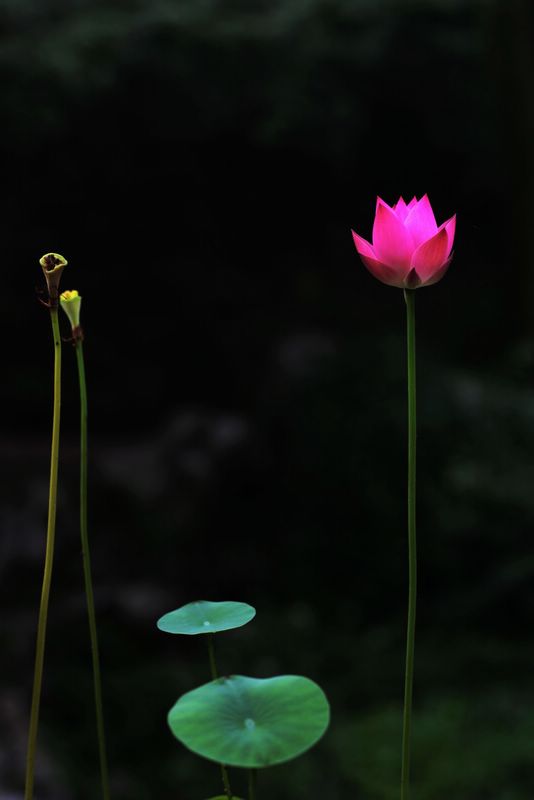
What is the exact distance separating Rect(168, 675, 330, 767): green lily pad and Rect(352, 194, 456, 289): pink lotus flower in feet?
0.70

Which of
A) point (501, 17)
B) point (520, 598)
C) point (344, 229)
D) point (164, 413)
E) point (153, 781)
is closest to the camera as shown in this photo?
point (153, 781)

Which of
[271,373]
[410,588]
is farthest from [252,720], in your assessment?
[271,373]

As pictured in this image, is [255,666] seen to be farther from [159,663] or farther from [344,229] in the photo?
[344,229]

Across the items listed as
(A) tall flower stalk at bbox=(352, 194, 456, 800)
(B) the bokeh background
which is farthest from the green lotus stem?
(B) the bokeh background

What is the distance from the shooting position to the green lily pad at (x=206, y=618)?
47cm

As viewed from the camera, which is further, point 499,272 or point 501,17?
point 499,272

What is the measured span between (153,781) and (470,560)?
1.13 m

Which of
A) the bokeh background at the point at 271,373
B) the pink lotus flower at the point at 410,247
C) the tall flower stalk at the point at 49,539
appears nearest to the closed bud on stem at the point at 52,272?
the tall flower stalk at the point at 49,539

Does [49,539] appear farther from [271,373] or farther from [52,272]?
[271,373]

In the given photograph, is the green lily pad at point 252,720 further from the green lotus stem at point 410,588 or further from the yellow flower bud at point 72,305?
the yellow flower bud at point 72,305

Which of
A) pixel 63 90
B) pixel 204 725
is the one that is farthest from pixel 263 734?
pixel 63 90

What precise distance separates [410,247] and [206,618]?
0.23m

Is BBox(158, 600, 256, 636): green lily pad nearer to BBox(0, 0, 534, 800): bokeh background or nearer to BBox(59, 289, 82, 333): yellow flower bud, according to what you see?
BBox(59, 289, 82, 333): yellow flower bud

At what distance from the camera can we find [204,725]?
0.40 m
